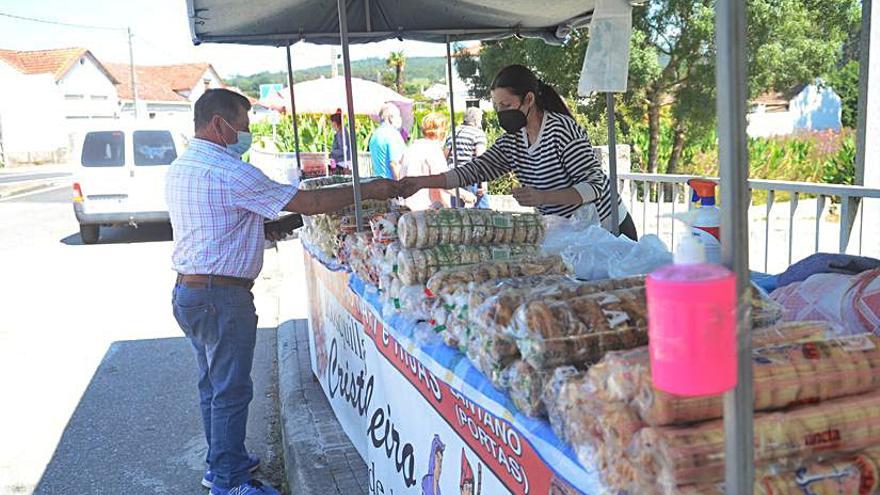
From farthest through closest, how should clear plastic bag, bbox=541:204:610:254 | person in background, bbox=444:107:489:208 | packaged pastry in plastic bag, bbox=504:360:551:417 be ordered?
1. person in background, bbox=444:107:489:208
2. clear plastic bag, bbox=541:204:610:254
3. packaged pastry in plastic bag, bbox=504:360:551:417

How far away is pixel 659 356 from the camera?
1176mm

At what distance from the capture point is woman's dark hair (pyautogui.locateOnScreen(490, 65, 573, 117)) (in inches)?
170

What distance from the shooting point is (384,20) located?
6.00 metres

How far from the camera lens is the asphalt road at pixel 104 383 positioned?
496 centimetres

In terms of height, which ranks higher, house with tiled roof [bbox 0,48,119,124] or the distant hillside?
the distant hillside

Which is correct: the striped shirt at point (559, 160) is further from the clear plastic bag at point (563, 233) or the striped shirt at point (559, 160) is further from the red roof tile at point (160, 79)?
the red roof tile at point (160, 79)

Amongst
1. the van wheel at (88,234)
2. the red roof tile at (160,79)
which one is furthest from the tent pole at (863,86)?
the red roof tile at (160,79)

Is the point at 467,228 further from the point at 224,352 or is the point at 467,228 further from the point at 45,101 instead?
the point at 45,101

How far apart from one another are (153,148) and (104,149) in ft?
2.78

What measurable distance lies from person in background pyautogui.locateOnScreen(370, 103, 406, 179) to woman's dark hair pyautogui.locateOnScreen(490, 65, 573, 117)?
4.80 meters

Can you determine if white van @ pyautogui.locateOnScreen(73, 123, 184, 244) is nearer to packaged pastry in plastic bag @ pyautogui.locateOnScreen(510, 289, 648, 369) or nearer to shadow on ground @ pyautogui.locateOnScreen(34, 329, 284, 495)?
shadow on ground @ pyautogui.locateOnScreen(34, 329, 284, 495)

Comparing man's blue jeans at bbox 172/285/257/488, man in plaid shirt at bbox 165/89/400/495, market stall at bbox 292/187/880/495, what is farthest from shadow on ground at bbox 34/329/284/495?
market stall at bbox 292/187/880/495

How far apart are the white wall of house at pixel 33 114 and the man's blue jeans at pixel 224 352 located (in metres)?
53.0

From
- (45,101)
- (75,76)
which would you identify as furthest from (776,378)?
(75,76)
